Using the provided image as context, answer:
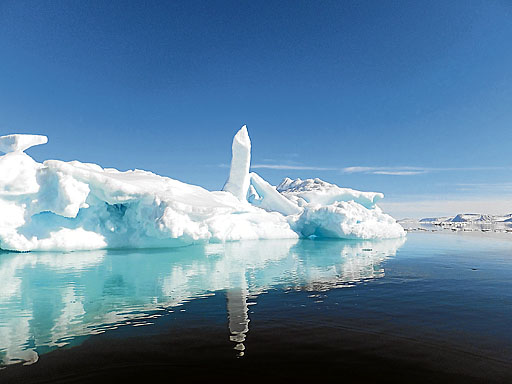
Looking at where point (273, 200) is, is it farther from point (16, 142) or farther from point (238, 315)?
point (238, 315)

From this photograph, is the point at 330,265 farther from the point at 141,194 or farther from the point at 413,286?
the point at 141,194

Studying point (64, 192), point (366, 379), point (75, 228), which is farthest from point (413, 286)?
point (75, 228)

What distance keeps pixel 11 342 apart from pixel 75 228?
15.3 meters

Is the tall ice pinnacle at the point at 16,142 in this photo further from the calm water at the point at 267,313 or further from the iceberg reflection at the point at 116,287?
the calm water at the point at 267,313

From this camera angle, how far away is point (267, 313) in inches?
277

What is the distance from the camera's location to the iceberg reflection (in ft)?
19.7

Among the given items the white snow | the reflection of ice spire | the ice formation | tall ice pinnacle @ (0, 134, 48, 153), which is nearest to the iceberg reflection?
the reflection of ice spire

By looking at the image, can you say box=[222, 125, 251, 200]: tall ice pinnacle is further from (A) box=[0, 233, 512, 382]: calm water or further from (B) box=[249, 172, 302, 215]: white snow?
(A) box=[0, 233, 512, 382]: calm water

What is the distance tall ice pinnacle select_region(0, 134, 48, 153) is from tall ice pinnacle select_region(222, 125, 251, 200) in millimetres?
21337

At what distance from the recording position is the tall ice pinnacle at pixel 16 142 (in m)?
19.5

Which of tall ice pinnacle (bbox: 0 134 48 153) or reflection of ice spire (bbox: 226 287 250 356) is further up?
tall ice pinnacle (bbox: 0 134 48 153)

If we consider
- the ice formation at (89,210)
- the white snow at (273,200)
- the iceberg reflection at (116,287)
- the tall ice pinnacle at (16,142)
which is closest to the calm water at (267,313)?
the iceberg reflection at (116,287)

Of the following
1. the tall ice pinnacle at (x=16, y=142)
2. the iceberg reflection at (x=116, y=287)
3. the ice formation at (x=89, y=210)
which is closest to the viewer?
the iceberg reflection at (x=116, y=287)

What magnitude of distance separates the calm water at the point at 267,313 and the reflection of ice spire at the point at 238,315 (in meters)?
0.04
